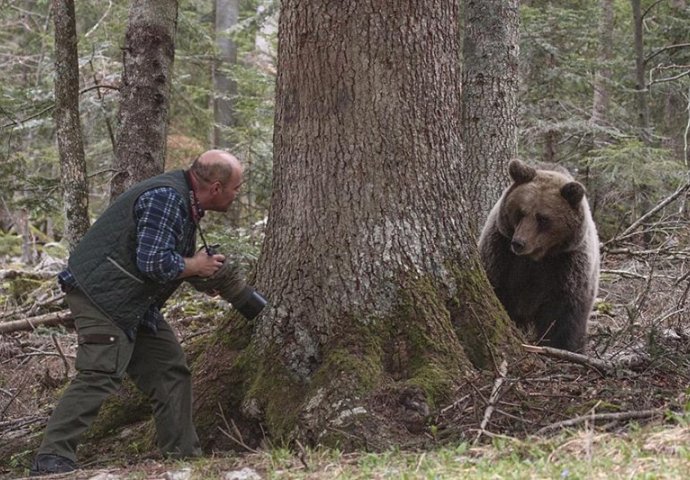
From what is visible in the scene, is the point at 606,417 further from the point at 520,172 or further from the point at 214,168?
the point at 520,172

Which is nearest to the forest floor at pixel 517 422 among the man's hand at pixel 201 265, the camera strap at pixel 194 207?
the man's hand at pixel 201 265

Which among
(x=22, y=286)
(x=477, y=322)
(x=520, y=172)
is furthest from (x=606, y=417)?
(x=22, y=286)

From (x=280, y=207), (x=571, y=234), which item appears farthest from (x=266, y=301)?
(x=571, y=234)

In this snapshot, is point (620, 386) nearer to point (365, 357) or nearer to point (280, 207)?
point (365, 357)

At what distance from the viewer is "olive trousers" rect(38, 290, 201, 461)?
16.2 ft

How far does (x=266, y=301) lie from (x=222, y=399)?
0.77m

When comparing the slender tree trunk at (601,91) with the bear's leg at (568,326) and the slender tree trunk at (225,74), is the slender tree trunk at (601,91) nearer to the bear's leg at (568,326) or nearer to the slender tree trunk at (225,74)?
the bear's leg at (568,326)

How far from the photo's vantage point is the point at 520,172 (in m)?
6.91

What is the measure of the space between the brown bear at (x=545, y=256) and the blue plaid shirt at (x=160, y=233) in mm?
2919

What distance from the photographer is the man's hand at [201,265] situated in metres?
4.94

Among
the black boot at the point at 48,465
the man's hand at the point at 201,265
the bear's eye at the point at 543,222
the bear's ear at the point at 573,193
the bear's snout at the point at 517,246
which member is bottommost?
the black boot at the point at 48,465

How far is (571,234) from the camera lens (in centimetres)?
672

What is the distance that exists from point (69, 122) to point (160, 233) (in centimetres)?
372

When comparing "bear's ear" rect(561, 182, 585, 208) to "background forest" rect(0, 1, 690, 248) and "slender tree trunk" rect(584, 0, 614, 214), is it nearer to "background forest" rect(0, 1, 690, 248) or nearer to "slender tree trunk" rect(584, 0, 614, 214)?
"background forest" rect(0, 1, 690, 248)
